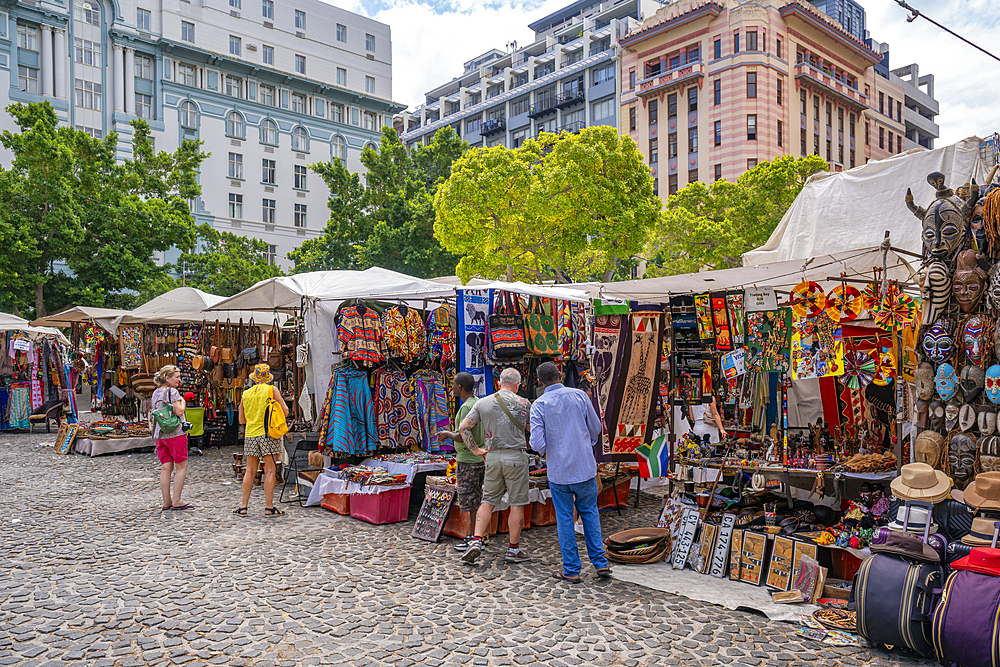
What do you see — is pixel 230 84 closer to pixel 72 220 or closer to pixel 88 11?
pixel 88 11

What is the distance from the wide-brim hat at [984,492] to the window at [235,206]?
39.9 m

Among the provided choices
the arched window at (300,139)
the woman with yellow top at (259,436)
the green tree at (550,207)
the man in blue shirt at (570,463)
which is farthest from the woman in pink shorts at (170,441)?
the arched window at (300,139)

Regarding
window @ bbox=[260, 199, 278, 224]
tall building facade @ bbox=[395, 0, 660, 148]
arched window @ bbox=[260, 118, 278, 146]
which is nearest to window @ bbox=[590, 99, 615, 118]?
tall building facade @ bbox=[395, 0, 660, 148]

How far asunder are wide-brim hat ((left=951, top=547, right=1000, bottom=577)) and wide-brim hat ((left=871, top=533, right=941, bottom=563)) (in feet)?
0.48

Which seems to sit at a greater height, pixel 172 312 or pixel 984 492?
pixel 172 312

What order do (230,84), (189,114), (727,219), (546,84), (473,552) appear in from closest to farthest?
(473,552) < (727,219) < (189,114) < (230,84) < (546,84)

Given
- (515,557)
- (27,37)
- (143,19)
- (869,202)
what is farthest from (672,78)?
(515,557)

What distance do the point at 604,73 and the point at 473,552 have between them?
44.4m

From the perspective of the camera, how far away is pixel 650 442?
6691 millimetres

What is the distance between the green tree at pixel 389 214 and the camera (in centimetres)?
2461

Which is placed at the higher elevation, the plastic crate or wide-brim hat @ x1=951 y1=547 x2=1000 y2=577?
wide-brim hat @ x1=951 y1=547 x2=1000 y2=577

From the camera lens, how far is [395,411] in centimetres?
815

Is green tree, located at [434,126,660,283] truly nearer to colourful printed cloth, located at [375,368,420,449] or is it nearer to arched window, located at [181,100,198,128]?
colourful printed cloth, located at [375,368,420,449]

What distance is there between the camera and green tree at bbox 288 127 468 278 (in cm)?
2461
